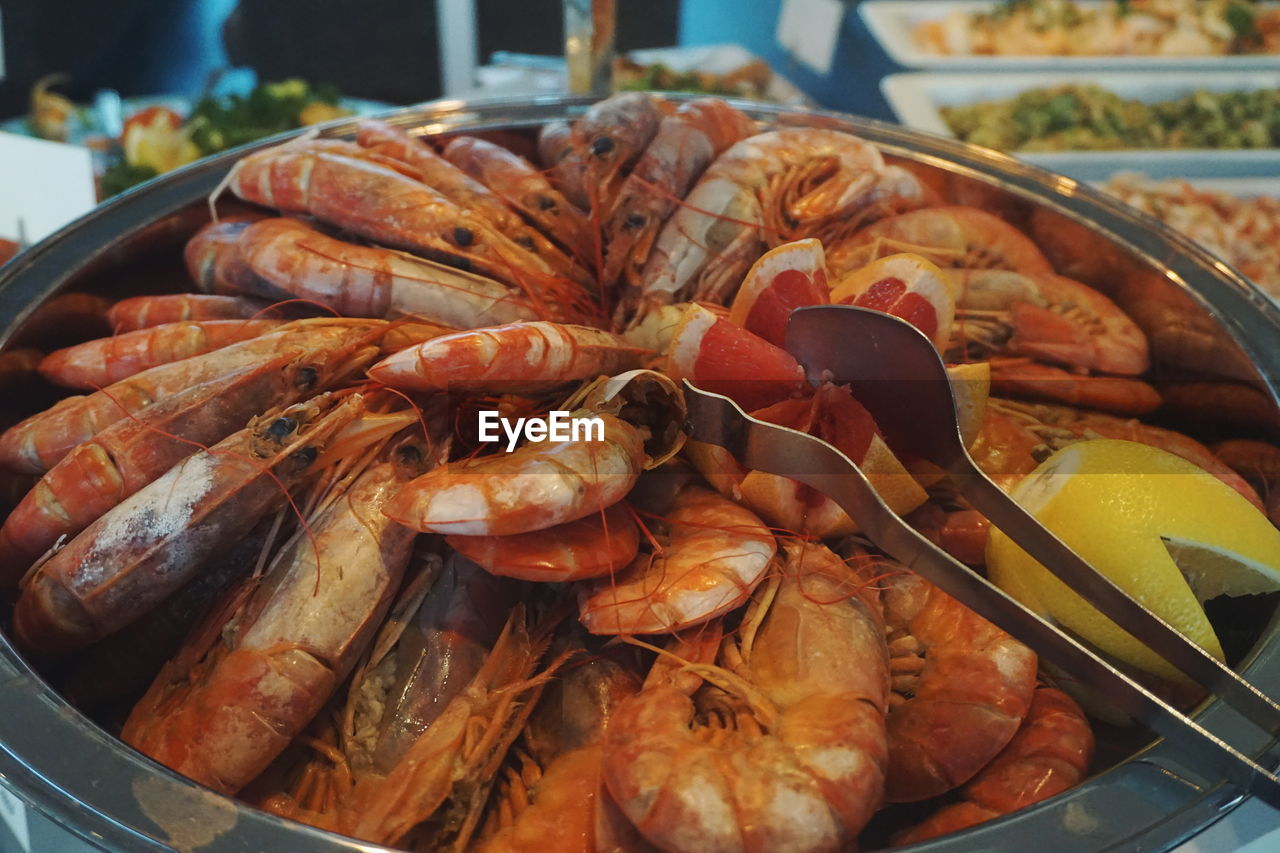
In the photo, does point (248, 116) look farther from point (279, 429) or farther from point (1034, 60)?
point (1034, 60)

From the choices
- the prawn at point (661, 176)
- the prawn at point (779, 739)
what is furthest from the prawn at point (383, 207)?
the prawn at point (779, 739)

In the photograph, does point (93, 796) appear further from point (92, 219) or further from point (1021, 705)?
point (92, 219)

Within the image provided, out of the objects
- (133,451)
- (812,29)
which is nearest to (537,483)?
(133,451)

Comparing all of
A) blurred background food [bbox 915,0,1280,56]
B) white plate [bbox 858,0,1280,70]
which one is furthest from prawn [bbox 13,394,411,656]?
blurred background food [bbox 915,0,1280,56]

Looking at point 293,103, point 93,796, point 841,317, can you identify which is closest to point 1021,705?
point 841,317

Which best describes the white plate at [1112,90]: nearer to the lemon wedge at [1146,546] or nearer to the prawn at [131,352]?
the lemon wedge at [1146,546]

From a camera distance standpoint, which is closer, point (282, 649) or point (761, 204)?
point (282, 649)

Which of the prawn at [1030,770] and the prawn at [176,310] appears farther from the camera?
the prawn at [176,310]
